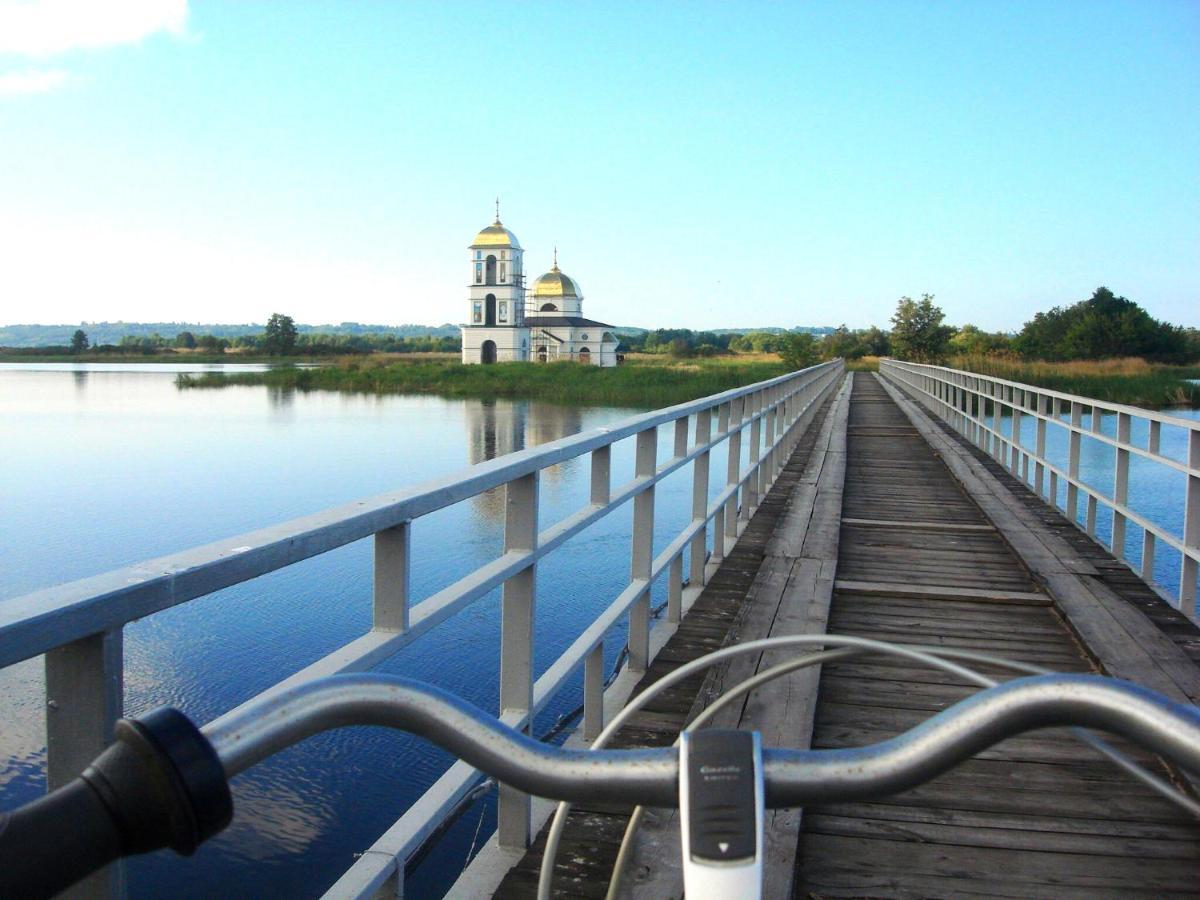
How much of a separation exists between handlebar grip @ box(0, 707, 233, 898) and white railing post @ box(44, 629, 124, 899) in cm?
57

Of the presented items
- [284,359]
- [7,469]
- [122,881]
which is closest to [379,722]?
[122,881]

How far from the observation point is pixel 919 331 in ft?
273

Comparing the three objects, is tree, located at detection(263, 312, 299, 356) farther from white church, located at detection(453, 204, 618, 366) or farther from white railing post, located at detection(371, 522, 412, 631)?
white railing post, located at detection(371, 522, 412, 631)

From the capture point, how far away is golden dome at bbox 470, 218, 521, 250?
88.1 meters

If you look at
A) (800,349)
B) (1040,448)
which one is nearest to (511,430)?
(1040,448)

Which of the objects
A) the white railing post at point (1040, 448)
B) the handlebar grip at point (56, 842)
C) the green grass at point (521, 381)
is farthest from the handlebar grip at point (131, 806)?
the green grass at point (521, 381)

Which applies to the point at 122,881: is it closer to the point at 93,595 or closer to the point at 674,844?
the point at 93,595

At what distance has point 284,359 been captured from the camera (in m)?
112

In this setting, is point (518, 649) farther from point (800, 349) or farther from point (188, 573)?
point (800, 349)

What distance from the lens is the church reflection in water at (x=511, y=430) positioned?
2127 cm

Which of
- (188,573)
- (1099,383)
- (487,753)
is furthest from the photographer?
(1099,383)

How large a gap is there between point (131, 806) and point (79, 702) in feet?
1.98

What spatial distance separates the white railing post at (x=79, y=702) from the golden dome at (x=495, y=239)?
290ft

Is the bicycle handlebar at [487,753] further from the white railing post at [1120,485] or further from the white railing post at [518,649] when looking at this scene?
the white railing post at [1120,485]
